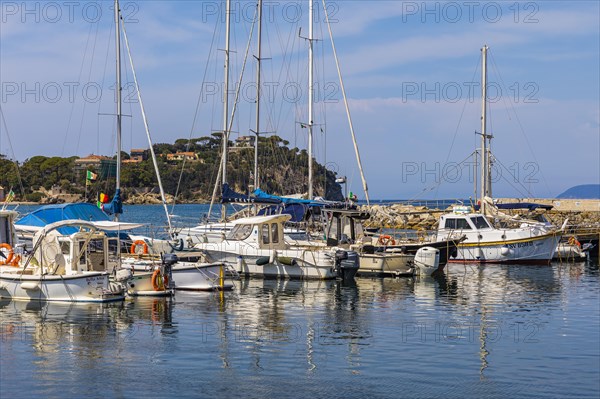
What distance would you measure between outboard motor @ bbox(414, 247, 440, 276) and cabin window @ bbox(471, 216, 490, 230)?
7.50 m

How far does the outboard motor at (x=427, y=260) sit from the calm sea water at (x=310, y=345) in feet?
19.6

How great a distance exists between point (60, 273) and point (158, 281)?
140 inches

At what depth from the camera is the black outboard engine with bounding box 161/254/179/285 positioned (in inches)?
1202

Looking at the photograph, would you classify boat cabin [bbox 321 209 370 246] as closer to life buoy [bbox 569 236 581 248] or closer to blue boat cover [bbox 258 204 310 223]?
blue boat cover [bbox 258 204 310 223]

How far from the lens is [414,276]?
131 ft

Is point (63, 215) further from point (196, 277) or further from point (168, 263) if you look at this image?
point (168, 263)

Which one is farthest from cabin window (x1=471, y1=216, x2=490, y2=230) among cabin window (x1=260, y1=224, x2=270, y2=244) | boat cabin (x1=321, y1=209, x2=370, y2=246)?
cabin window (x1=260, y1=224, x2=270, y2=244)

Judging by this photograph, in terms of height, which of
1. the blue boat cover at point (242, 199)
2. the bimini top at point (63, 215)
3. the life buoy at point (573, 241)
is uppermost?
the blue boat cover at point (242, 199)

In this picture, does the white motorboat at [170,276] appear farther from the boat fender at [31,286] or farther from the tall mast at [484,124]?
the tall mast at [484,124]

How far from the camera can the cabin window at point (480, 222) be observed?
47.3 m

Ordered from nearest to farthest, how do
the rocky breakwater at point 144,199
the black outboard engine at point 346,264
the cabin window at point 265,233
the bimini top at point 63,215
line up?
the black outboard engine at point 346,264
the cabin window at point 265,233
the bimini top at point 63,215
the rocky breakwater at point 144,199

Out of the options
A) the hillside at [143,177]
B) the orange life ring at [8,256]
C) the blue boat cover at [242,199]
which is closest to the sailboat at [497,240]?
the blue boat cover at [242,199]

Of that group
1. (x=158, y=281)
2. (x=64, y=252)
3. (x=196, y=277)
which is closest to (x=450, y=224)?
(x=196, y=277)

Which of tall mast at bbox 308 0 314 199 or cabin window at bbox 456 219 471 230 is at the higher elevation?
tall mast at bbox 308 0 314 199
